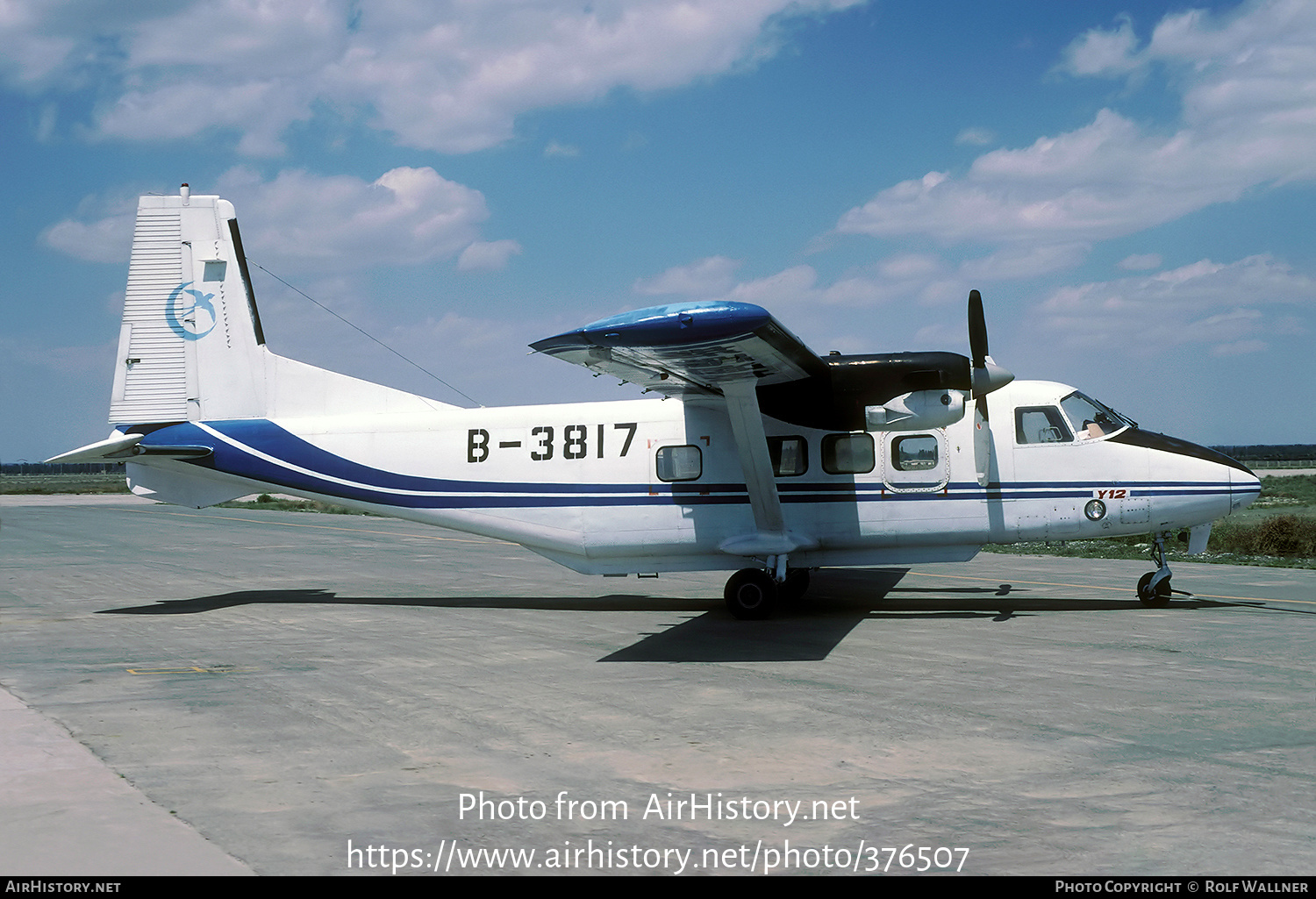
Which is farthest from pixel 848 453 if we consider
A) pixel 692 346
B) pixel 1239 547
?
pixel 1239 547

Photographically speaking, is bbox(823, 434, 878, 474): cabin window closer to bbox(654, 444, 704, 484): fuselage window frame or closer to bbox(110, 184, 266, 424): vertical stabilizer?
bbox(654, 444, 704, 484): fuselage window frame

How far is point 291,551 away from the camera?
84.7ft

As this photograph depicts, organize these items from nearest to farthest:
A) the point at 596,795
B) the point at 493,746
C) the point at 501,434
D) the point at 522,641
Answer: the point at 596,795
the point at 493,746
the point at 522,641
the point at 501,434

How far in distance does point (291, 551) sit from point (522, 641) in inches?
619

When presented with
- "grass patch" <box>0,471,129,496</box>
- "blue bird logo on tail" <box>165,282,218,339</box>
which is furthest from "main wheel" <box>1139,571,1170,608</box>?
"grass patch" <box>0,471,129,496</box>

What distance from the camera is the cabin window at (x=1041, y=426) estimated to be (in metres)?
13.9

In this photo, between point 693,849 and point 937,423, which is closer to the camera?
point 693,849

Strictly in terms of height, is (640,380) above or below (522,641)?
above

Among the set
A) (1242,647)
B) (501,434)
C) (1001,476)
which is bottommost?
(1242,647)

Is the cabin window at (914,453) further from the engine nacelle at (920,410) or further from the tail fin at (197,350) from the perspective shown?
the tail fin at (197,350)

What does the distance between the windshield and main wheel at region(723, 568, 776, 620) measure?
467 centimetres
